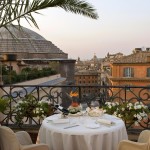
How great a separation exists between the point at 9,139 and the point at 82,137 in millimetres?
992

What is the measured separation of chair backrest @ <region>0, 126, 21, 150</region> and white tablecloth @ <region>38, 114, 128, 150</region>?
21.1 inches

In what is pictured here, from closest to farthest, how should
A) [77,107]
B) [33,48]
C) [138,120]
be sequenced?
[77,107], [138,120], [33,48]

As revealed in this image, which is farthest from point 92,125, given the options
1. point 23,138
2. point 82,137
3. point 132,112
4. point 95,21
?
point 95,21

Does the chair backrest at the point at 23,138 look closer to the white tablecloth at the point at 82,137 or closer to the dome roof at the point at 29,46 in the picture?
the white tablecloth at the point at 82,137

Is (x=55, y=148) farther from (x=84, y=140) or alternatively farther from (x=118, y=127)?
(x=118, y=127)

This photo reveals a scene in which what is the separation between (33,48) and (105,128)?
56.9m

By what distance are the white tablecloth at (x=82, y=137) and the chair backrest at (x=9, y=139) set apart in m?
0.54

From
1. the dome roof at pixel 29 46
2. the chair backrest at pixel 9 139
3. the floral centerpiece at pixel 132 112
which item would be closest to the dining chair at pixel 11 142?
the chair backrest at pixel 9 139

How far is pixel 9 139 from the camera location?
4.22 meters

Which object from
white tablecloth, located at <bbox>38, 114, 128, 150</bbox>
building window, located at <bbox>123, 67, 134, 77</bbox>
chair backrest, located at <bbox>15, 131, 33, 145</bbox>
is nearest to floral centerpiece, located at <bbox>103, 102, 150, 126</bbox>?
white tablecloth, located at <bbox>38, 114, 128, 150</bbox>

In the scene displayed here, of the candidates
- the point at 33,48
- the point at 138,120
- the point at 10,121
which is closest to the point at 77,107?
Answer: the point at 138,120

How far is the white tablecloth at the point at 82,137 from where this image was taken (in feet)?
14.0

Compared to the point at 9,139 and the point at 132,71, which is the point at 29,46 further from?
the point at 9,139

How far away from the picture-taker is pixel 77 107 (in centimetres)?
517
